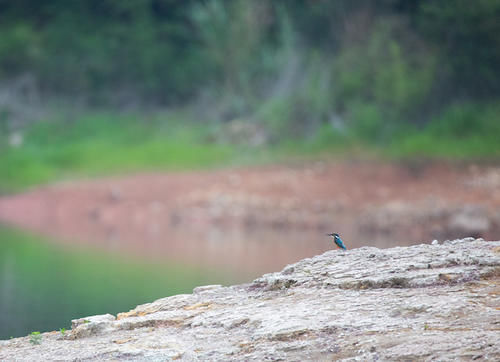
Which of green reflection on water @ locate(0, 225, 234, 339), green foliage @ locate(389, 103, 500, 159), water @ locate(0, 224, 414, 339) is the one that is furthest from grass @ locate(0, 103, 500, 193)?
green reflection on water @ locate(0, 225, 234, 339)

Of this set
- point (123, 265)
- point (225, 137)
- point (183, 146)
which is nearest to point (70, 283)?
point (123, 265)

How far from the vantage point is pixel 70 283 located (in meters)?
15.1

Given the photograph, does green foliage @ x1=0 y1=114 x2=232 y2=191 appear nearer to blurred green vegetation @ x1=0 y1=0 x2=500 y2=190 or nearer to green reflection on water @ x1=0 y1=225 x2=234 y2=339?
blurred green vegetation @ x1=0 y1=0 x2=500 y2=190

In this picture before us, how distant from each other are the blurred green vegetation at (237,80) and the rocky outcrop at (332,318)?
16106 mm

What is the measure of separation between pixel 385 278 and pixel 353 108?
20017mm

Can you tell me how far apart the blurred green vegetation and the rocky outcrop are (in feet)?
52.8

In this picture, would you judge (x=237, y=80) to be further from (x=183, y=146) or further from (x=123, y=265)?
(x=123, y=265)

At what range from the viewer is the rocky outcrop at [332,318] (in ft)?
24.9

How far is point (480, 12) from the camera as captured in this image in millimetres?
25078

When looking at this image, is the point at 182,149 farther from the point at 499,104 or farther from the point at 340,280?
the point at 340,280

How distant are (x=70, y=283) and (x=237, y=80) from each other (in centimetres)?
1908

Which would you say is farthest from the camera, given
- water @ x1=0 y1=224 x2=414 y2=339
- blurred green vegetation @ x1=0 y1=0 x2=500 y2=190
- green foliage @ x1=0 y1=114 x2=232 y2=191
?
green foliage @ x1=0 y1=114 x2=232 y2=191

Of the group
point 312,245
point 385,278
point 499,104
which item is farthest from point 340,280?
point 499,104

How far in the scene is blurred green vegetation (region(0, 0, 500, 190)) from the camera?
26.4m
